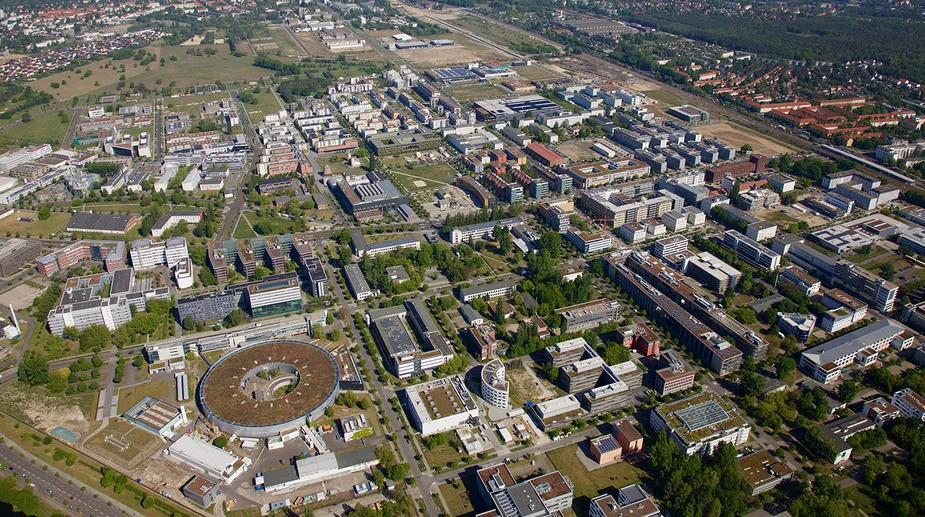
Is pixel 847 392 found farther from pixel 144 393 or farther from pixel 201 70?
pixel 201 70

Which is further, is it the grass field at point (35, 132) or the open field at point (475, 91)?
the open field at point (475, 91)

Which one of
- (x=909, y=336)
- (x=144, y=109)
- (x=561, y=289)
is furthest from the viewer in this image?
(x=144, y=109)

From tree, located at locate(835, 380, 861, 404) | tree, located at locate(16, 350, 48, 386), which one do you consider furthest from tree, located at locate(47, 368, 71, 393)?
tree, located at locate(835, 380, 861, 404)

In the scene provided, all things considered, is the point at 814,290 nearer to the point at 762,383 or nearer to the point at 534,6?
the point at 762,383

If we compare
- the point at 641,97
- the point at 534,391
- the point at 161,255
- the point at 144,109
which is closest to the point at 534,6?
the point at 641,97

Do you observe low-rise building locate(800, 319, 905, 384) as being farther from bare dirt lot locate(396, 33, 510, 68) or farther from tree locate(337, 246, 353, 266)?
bare dirt lot locate(396, 33, 510, 68)

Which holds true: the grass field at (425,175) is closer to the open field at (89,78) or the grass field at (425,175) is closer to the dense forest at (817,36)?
the open field at (89,78)

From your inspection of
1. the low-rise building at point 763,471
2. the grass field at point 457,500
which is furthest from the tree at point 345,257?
the low-rise building at point 763,471
